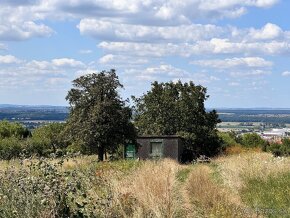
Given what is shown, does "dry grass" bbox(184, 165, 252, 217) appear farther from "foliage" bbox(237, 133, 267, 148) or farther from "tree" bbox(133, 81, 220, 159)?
"foliage" bbox(237, 133, 267, 148)

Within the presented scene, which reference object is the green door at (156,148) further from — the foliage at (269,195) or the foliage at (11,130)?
the foliage at (11,130)

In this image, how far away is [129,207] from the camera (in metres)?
8.72

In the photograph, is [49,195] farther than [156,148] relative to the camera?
No

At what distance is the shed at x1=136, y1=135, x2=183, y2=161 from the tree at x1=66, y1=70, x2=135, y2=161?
3.74 metres

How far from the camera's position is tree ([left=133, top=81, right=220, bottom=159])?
41.6 m

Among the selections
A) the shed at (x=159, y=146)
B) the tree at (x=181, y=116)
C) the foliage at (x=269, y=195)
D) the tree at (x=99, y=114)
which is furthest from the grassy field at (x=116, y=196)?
the tree at (x=181, y=116)

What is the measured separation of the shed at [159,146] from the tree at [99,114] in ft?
12.3

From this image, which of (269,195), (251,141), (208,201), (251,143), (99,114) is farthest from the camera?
(251,141)

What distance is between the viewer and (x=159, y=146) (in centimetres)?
3438

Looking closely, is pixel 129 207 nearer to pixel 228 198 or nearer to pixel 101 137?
pixel 228 198

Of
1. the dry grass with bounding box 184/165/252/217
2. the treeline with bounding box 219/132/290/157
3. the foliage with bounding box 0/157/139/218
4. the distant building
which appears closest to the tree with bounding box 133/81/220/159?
the treeline with bounding box 219/132/290/157

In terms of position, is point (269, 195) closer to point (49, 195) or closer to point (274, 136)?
point (49, 195)

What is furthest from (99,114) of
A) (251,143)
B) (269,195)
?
(251,143)

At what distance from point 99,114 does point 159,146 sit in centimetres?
659
